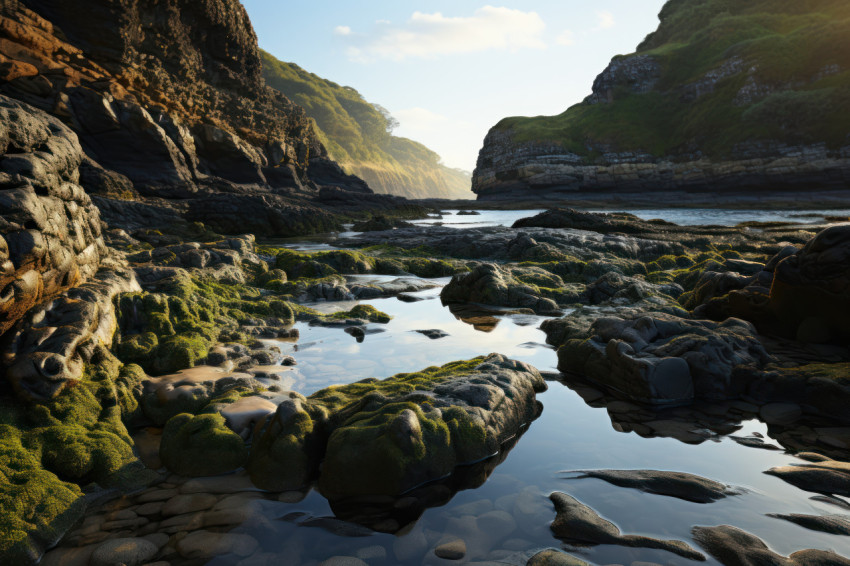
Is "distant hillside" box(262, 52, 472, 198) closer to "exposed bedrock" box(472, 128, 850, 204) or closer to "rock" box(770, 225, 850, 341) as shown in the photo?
"exposed bedrock" box(472, 128, 850, 204)

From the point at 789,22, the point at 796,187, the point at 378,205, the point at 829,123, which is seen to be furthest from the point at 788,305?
the point at 789,22

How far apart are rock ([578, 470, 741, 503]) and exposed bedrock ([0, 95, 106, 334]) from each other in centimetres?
521

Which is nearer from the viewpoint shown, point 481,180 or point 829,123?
point 829,123

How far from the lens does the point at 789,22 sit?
266ft

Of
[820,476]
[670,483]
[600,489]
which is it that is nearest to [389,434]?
[600,489]

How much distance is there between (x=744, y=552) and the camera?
2.76 metres

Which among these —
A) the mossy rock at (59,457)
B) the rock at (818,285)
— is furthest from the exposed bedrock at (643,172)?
the mossy rock at (59,457)

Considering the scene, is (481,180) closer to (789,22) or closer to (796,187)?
(796,187)

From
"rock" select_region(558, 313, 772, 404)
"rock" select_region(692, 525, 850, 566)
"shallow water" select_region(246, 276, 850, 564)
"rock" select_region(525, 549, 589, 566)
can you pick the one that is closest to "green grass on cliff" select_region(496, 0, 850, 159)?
"rock" select_region(558, 313, 772, 404)

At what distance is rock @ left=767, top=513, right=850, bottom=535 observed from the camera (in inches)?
116

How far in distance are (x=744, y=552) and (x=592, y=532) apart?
0.88 meters

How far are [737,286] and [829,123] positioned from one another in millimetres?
64569

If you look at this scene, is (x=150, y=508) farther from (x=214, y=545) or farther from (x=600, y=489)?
(x=600, y=489)

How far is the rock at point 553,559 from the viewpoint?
2668mm
